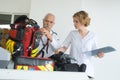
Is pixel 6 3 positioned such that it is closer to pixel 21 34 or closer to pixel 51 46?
pixel 51 46

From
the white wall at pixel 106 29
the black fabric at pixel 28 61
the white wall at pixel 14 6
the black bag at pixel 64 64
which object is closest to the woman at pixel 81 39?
the black bag at pixel 64 64

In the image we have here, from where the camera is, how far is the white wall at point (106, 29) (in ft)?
11.9

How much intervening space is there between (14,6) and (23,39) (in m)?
3.26

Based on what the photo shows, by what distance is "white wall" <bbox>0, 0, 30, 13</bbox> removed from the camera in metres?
4.17

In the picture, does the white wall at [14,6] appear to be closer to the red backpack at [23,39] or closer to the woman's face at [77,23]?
the woman's face at [77,23]

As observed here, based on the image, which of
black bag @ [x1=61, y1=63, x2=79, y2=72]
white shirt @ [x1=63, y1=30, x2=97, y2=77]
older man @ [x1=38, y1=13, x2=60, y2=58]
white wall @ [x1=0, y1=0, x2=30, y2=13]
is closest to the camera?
black bag @ [x1=61, y1=63, x2=79, y2=72]

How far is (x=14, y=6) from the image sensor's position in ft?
13.9

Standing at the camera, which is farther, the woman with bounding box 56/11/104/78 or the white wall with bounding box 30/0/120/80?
the white wall with bounding box 30/0/120/80

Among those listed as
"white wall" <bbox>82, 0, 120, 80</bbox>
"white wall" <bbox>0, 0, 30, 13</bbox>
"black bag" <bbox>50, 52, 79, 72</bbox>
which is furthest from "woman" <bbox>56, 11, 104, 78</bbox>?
"white wall" <bbox>0, 0, 30, 13</bbox>

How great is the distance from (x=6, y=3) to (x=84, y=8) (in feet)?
4.55

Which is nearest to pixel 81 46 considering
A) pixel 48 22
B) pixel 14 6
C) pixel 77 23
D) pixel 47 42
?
pixel 77 23

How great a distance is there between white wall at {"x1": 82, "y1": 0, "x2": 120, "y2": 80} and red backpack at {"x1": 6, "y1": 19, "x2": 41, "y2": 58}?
8.45ft

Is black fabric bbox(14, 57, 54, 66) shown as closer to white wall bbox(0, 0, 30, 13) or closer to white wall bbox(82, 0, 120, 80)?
white wall bbox(82, 0, 120, 80)

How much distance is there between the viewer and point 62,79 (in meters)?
0.90
